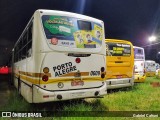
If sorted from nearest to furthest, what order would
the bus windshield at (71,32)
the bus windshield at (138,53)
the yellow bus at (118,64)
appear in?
1. the bus windshield at (71,32)
2. the yellow bus at (118,64)
3. the bus windshield at (138,53)

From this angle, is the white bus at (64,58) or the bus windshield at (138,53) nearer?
the white bus at (64,58)

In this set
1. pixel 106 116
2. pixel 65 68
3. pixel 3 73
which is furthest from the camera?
pixel 3 73

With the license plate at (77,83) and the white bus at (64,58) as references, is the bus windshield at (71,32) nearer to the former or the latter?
the white bus at (64,58)

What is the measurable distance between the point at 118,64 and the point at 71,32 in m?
4.49

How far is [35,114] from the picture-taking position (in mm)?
7258

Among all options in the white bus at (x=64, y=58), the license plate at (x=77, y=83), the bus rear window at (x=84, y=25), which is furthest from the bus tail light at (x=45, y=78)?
the bus rear window at (x=84, y=25)

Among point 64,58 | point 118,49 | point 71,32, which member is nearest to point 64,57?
point 64,58

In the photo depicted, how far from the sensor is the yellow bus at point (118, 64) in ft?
35.7

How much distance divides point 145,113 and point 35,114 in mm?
3373

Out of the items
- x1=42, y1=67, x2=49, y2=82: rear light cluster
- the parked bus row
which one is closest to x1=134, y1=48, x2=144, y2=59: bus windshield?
the parked bus row

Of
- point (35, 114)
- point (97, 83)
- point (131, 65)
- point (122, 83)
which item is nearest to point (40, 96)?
point (35, 114)

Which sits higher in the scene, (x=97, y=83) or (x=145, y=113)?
(x=97, y=83)

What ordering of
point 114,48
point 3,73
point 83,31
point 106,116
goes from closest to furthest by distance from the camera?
1. point 106,116
2. point 83,31
3. point 114,48
4. point 3,73

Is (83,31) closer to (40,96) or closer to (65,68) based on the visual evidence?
(65,68)
